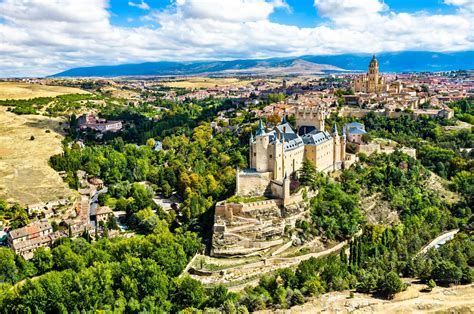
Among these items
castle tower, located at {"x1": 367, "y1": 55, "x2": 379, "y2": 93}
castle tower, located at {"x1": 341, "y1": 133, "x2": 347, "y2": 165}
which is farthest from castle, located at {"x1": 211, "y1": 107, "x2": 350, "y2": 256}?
castle tower, located at {"x1": 367, "y1": 55, "x2": 379, "y2": 93}

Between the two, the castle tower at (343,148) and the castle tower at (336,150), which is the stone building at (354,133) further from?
the castle tower at (336,150)

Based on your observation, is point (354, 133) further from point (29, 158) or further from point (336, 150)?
point (29, 158)

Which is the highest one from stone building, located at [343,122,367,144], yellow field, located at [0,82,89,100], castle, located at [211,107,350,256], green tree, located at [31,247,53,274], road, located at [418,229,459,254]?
yellow field, located at [0,82,89,100]

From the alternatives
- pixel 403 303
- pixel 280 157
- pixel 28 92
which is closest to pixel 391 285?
pixel 403 303

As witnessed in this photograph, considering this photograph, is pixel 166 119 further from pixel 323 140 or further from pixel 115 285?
pixel 115 285

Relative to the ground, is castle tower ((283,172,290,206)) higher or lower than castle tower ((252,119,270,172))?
lower

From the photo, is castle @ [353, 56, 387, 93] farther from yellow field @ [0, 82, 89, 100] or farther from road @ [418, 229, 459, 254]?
yellow field @ [0, 82, 89, 100]
